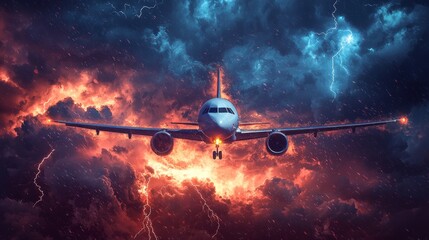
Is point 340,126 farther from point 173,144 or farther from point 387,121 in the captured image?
point 173,144

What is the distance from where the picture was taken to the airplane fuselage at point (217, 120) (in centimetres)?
2942

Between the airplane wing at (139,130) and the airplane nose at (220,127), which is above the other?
the airplane wing at (139,130)

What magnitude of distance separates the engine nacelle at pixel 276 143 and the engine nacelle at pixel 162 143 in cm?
839

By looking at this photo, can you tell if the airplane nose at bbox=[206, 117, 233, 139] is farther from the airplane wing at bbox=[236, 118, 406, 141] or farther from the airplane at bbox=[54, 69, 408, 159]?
the airplane wing at bbox=[236, 118, 406, 141]

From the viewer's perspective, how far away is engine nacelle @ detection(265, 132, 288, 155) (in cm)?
3203

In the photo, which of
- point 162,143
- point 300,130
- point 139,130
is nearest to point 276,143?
point 300,130

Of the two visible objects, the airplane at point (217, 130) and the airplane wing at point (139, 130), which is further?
the airplane wing at point (139, 130)

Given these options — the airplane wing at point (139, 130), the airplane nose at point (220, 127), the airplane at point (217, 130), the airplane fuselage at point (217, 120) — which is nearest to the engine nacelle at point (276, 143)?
the airplane at point (217, 130)

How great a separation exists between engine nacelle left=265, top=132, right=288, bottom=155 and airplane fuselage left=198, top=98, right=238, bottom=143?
3176 mm

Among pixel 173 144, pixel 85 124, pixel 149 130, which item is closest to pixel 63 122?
pixel 85 124

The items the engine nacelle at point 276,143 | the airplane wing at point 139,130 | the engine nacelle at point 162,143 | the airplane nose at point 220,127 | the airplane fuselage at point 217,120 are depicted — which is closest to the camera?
the airplane nose at point 220,127

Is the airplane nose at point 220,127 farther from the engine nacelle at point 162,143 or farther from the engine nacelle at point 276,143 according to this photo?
the engine nacelle at point 162,143

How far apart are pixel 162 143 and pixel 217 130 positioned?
225 inches

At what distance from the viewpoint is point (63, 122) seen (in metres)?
33.3
